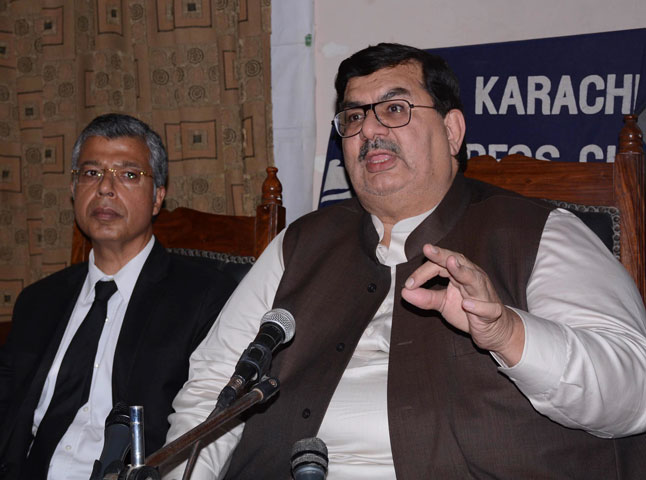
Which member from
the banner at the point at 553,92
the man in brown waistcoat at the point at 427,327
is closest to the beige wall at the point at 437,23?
the banner at the point at 553,92

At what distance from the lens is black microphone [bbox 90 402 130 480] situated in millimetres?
1055

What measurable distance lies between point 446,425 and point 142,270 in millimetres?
1266

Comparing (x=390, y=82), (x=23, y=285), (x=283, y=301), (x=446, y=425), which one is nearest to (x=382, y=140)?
(x=390, y=82)

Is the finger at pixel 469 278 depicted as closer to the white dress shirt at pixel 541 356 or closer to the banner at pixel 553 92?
the white dress shirt at pixel 541 356

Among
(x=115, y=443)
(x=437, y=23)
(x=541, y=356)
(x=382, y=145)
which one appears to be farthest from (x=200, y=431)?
(x=437, y=23)

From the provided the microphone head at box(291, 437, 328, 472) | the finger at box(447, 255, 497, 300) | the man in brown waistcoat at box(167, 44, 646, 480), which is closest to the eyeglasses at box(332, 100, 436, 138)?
the man in brown waistcoat at box(167, 44, 646, 480)

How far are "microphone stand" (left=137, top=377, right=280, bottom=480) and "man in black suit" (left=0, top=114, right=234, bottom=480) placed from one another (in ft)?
3.56

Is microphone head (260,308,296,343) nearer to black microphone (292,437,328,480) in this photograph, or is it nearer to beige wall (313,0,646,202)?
black microphone (292,437,328,480)

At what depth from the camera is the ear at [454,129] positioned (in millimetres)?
2131

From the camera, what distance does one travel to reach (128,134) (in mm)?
2535

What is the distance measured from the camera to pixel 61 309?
8.02 feet

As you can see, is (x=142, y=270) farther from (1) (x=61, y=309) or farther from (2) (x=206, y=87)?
(2) (x=206, y=87)

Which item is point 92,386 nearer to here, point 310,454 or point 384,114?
point 384,114

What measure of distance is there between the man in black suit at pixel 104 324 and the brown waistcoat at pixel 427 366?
0.42m
